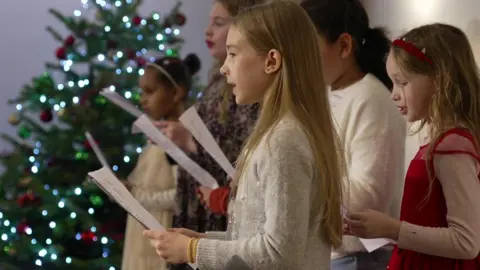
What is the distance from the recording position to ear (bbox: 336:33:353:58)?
5.80ft

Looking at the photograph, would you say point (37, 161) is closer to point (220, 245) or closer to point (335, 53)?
point (335, 53)

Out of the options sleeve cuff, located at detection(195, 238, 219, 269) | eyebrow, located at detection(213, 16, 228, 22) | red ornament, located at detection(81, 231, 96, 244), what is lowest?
red ornament, located at detection(81, 231, 96, 244)

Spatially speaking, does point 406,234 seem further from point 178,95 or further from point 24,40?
point 24,40

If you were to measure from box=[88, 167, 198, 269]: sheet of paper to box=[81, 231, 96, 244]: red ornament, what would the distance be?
6.49 ft

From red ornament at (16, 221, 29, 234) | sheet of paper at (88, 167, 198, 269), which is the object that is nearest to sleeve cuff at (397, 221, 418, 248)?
sheet of paper at (88, 167, 198, 269)

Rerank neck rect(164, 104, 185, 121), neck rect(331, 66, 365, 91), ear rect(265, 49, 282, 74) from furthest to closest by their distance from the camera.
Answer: neck rect(164, 104, 185, 121), neck rect(331, 66, 365, 91), ear rect(265, 49, 282, 74)

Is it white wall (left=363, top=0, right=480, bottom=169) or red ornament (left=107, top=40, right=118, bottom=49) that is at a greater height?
red ornament (left=107, top=40, right=118, bottom=49)

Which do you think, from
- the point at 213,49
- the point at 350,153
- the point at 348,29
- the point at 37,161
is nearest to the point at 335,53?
the point at 348,29

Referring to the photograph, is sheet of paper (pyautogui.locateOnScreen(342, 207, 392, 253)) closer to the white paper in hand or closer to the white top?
the white top

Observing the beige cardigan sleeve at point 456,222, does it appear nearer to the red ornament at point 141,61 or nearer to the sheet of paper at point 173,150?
the sheet of paper at point 173,150

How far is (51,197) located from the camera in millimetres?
3229

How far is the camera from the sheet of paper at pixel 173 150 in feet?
6.23

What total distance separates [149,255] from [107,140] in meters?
0.75

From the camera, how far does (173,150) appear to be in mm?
1940
